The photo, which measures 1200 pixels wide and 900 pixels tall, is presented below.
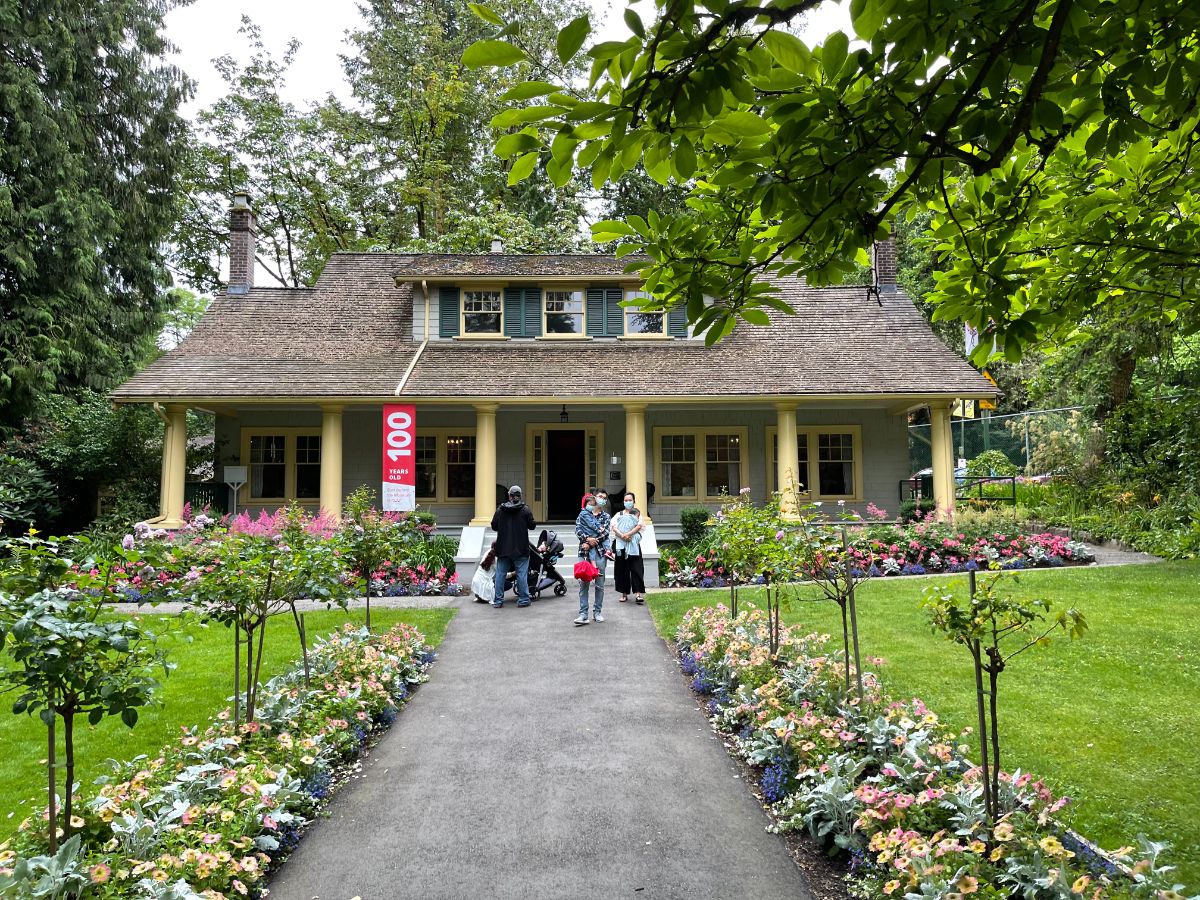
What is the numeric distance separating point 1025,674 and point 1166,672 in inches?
45.8

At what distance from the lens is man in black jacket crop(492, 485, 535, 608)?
10.4 metres

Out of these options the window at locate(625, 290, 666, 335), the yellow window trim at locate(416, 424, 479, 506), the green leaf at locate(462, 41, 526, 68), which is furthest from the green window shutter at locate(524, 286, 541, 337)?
the green leaf at locate(462, 41, 526, 68)

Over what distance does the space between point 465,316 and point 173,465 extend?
6.95 m

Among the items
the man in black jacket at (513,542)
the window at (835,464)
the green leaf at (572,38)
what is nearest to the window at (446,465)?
the man in black jacket at (513,542)

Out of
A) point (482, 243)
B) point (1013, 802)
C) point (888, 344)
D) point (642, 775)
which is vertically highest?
point (482, 243)

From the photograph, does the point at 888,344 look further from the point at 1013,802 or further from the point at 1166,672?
the point at 1013,802

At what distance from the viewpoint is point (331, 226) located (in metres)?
26.5

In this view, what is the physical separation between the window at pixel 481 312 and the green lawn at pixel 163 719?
9.11m

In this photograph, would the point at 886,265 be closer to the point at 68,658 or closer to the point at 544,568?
the point at 544,568

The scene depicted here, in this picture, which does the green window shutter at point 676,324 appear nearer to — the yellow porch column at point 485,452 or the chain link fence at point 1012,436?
the yellow porch column at point 485,452

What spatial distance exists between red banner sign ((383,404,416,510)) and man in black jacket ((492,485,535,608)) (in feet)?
13.4

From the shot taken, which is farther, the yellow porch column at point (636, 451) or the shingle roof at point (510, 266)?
the shingle roof at point (510, 266)

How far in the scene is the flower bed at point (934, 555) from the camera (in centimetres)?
1223

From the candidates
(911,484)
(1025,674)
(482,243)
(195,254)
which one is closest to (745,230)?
(1025,674)
